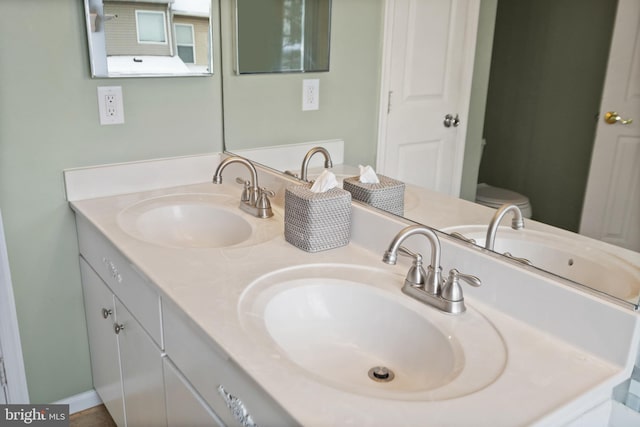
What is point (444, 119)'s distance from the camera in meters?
1.36

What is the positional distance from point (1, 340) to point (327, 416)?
1574 mm

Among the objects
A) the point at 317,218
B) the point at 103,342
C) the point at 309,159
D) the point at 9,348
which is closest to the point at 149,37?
the point at 309,159

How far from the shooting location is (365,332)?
1278mm

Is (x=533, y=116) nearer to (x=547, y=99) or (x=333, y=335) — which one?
(x=547, y=99)

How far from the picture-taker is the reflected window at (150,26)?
6.21 ft

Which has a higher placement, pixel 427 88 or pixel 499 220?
pixel 427 88

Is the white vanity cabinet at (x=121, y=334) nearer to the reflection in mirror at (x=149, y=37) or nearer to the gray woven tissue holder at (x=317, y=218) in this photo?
the gray woven tissue holder at (x=317, y=218)

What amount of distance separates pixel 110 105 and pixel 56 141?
0.21 m

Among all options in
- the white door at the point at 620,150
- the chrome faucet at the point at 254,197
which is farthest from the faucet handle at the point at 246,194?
the white door at the point at 620,150

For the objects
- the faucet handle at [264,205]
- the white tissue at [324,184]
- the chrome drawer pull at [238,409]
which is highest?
the white tissue at [324,184]

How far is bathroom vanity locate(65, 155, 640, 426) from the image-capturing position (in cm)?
92

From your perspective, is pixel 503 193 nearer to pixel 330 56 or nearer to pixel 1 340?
pixel 330 56

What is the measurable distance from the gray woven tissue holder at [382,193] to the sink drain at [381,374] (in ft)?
1.43

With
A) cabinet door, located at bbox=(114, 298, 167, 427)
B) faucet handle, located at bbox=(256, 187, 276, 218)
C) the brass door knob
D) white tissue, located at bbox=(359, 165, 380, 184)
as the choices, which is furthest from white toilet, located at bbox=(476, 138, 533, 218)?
cabinet door, located at bbox=(114, 298, 167, 427)
